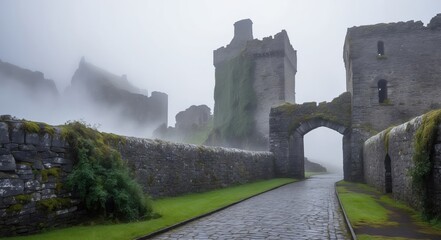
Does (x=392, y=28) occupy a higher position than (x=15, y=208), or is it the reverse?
(x=392, y=28)

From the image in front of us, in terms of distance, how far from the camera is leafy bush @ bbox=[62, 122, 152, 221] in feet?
27.0

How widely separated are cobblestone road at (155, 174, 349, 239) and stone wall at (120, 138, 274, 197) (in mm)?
2553

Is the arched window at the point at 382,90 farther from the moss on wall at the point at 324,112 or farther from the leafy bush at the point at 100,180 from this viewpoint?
the leafy bush at the point at 100,180

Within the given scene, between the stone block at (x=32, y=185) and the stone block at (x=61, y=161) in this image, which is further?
the stone block at (x=61, y=161)

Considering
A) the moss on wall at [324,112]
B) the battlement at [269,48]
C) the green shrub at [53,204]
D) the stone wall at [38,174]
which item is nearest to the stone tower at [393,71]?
the moss on wall at [324,112]

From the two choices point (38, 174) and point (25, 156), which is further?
point (38, 174)

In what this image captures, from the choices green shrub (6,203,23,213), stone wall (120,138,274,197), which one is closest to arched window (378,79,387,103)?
stone wall (120,138,274,197)

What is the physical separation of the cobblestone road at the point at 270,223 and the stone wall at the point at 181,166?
255cm

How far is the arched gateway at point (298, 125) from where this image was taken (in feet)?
91.0

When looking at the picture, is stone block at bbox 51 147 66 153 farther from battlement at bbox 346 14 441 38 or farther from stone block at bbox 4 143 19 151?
battlement at bbox 346 14 441 38

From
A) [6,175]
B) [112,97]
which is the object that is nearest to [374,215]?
[6,175]

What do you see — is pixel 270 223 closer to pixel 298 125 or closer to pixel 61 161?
pixel 61 161

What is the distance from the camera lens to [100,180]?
27.7ft

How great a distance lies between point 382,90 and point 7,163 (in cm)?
2657
